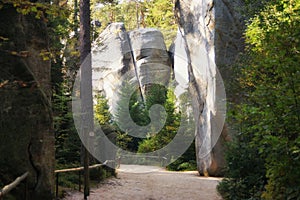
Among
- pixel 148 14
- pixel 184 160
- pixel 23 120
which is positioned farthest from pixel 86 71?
pixel 148 14

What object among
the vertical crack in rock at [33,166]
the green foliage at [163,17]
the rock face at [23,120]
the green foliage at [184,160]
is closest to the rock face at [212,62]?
the green foliage at [184,160]

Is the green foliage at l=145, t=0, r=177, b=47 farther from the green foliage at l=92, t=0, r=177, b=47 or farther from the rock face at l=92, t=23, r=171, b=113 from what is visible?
the rock face at l=92, t=23, r=171, b=113

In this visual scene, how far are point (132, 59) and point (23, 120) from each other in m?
27.9

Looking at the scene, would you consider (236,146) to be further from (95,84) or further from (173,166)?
(95,84)

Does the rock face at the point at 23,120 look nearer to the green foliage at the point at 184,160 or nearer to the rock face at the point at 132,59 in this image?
the green foliage at the point at 184,160

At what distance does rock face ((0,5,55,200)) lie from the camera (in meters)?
4.94

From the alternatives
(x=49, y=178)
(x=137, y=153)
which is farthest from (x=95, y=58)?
(x=49, y=178)

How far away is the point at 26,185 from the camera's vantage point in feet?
15.4

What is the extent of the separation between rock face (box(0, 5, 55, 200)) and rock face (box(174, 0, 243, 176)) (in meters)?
9.35

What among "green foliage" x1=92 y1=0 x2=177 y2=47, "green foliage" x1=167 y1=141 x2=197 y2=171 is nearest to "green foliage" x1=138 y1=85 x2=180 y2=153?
"green foliage" x1=167 y1=141 x2=197 y2=171

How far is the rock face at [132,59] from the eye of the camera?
104 feet

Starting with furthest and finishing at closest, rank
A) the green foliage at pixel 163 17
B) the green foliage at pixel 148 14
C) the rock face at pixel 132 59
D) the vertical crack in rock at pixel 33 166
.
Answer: the green foliage at pixel 148 14 < the green foliage at pixel 163 17 < the rock face at pixel 132 59 < the vertical crack in rock at pixel 33 166

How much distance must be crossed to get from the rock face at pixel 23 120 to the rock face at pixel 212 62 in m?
9.35

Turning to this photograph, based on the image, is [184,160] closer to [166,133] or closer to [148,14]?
[166,133]
